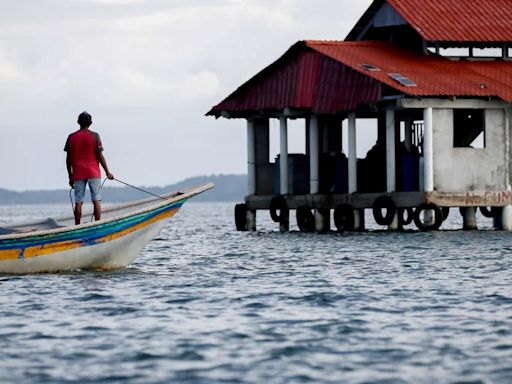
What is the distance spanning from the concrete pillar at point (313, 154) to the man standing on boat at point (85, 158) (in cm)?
1938

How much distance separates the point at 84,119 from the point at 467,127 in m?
22.6

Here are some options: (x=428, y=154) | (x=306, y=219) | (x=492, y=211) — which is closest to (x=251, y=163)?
(x=306, y=219)

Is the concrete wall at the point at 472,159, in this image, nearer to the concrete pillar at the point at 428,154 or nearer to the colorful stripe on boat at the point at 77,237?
the concrete pillar at the point at 428,154

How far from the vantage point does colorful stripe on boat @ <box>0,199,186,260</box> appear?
24.7 m

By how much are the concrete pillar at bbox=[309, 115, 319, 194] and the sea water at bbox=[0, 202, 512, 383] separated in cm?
1342

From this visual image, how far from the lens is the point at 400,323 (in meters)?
18.4

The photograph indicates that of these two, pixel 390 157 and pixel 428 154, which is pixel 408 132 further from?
pixel 428 154

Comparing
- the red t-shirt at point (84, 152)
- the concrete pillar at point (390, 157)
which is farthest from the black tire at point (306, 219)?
the red t-shirt at point (84, 152)

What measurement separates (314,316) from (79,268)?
25.7 feet

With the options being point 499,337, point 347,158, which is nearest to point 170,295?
point 499,337

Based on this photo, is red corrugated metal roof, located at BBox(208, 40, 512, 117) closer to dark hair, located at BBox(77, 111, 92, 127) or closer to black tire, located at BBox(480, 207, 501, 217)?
black tire, located at BBox(480, 207, 501, 217)

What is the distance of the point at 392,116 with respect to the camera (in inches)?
1618

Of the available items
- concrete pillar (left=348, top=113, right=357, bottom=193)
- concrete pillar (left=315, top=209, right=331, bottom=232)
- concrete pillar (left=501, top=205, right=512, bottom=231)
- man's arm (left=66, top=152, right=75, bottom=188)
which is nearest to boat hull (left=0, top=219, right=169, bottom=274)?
man's arm (left=66, top=152, right=75, bottom=188)

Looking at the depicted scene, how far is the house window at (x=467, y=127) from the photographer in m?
45.1
